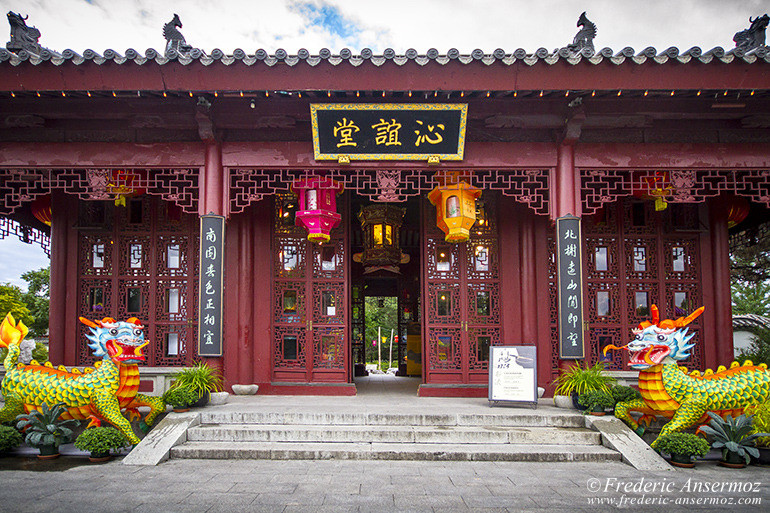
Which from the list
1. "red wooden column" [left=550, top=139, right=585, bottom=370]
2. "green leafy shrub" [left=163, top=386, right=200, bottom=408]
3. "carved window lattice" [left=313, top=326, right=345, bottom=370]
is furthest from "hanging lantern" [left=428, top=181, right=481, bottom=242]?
"green leafy shrub" [left=163, top=386, right=200, bottom=408]

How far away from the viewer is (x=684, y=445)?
4.98 meters

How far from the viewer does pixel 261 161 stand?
22.9 feet

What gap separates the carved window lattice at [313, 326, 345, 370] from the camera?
7.87 metres

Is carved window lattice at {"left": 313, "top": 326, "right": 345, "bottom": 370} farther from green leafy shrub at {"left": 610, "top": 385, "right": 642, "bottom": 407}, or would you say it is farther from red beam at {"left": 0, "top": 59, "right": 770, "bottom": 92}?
green leafy shrub at {"left": 610, "top": 385, "right": 642, "bottom": 407}

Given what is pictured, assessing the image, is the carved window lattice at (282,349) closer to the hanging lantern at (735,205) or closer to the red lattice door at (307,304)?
the red lattice door at (307,304)

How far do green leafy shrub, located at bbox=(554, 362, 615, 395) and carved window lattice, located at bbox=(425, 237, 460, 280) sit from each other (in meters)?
2.22

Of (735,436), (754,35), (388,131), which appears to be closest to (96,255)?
(388,131)

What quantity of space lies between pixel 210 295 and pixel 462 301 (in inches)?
143

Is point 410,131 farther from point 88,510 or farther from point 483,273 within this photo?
point 88,510

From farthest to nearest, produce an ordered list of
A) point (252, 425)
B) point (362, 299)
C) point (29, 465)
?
point (362, 299) → point (252, 425) → point (29, 465)

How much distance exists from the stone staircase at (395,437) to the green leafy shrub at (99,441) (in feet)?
1.84

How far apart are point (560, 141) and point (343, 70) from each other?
2980 millimetres

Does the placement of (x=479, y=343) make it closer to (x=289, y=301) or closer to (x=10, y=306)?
(x=289, y=301)

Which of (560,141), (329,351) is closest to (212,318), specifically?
(329,351)
